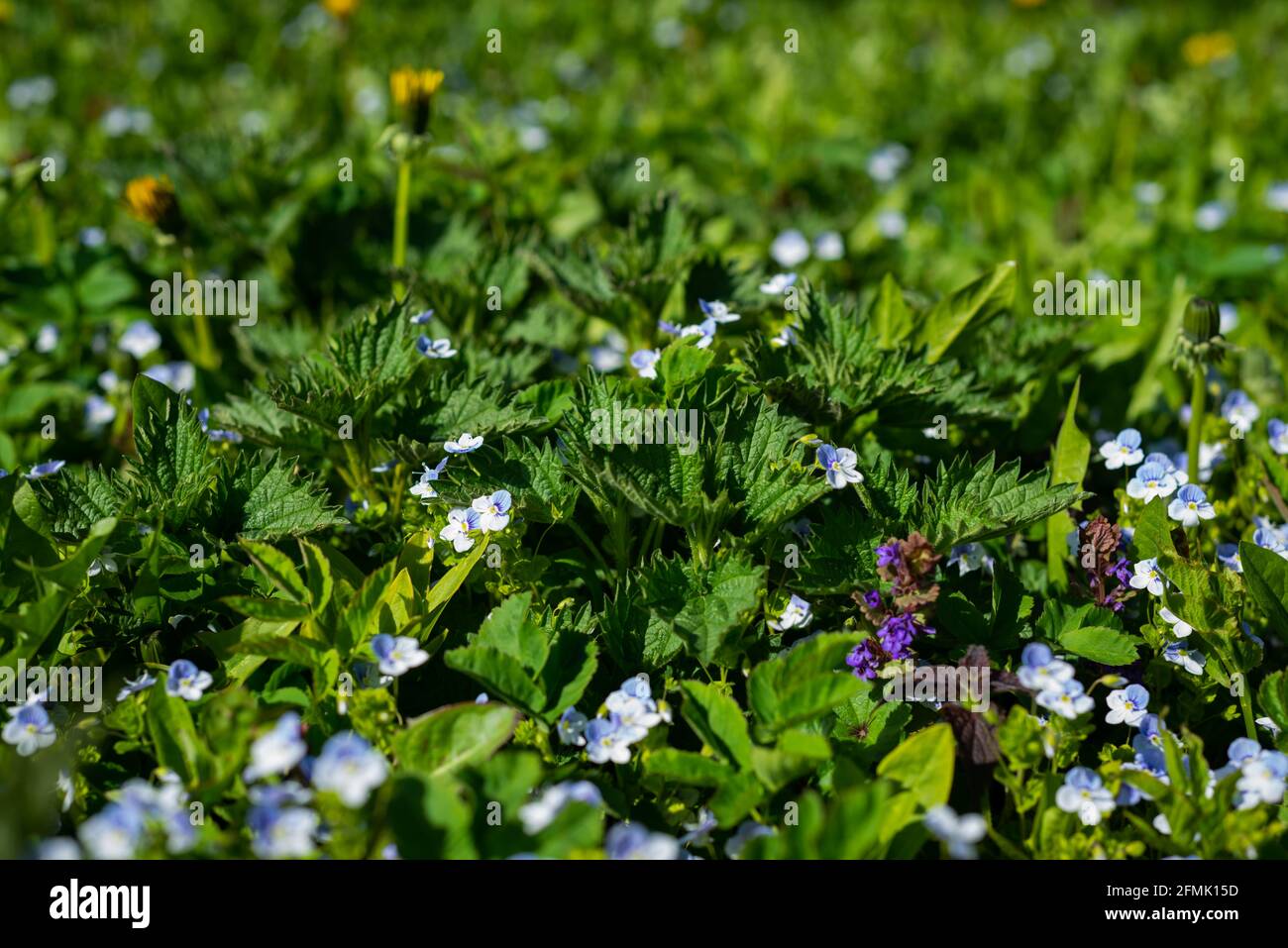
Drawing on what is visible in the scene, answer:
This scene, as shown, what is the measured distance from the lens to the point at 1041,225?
4402 millimetres

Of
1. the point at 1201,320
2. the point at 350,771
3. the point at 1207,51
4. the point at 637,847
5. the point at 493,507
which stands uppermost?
the point at 1207,51

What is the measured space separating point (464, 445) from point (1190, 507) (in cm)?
151

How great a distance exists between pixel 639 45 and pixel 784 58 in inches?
32.0

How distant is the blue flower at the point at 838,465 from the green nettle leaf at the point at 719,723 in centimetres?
50

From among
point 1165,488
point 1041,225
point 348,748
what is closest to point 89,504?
point 348,748

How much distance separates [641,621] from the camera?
2.25 meters

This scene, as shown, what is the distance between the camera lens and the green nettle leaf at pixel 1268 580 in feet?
7.38

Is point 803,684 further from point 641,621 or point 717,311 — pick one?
A: point 717,311

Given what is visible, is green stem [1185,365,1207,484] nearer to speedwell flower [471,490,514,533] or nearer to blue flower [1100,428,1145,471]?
blue flower [1100,428,1145,471]

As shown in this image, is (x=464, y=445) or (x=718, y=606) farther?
(x=464, y=445)

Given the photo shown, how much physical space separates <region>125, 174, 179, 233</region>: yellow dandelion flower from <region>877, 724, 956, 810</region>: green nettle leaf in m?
2.38

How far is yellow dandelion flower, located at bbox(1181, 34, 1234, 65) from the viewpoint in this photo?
17.7 feet

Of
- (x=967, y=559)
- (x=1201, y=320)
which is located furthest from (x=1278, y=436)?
(x=967, y=559)

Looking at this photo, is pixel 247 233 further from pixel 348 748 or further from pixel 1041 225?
pixel 1041 225
